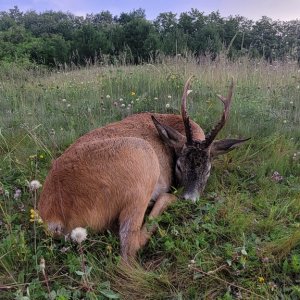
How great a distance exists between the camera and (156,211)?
4164mm

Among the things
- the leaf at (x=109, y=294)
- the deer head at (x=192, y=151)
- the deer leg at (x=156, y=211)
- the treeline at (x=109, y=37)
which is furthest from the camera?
the treeline at (x=109, y=37)

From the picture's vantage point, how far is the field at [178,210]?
10.5ft

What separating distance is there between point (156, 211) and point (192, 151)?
32.3 inches

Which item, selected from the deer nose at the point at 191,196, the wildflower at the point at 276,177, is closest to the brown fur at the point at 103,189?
the deer nose at the point at 191,196

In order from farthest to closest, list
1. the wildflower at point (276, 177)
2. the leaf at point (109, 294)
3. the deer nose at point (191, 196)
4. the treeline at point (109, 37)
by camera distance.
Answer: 1. the treeline at point (109, 37)
2. the wildflower at point (276, 177)
3. the deer nose at point (191, 196)
4. the leaf at point (109, 294)

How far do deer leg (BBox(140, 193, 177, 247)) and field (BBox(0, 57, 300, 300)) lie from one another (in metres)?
0.07

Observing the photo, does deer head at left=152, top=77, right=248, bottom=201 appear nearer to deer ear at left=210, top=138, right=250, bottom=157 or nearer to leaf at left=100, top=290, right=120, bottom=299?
deer ear at left=210, top=138, right=250, bottom=157

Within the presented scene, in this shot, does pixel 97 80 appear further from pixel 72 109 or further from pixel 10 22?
pixel 10 22

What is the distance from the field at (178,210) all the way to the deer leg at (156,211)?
0.24ft

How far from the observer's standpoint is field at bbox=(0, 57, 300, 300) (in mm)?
3191

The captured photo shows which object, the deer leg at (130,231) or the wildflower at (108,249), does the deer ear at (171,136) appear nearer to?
the deer leg at (130,231)

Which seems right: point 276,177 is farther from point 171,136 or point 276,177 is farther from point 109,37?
point 109,37

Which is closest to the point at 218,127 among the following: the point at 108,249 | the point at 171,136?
the point at 171,136

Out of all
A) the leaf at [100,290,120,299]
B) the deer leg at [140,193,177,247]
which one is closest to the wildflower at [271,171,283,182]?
the deer leg at [140,193,177,247]
